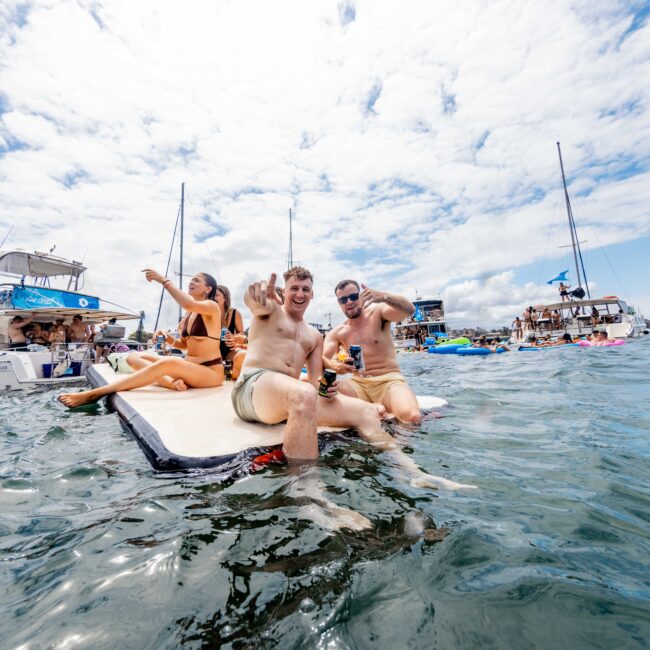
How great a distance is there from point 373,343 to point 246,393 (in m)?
1.97

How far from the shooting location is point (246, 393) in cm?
289

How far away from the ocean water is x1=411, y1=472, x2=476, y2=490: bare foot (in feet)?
0.20

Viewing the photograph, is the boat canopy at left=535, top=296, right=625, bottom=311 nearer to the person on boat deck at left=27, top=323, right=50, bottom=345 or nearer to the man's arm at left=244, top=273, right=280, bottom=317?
the man's arm at left=244, top=273, right=280, bottom=317

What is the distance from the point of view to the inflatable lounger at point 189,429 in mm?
2361

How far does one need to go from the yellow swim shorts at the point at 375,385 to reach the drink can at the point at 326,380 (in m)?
1.32

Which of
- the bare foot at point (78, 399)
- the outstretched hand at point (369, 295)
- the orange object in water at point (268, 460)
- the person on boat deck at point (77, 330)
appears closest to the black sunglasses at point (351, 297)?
the outstretched hand at point (369, 295)

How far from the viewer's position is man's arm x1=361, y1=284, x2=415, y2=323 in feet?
12.0

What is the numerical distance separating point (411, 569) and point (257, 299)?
2.11 m

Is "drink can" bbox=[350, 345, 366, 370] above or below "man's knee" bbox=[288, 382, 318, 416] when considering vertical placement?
above

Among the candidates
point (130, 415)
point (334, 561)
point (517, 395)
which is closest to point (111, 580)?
point (334, 561)

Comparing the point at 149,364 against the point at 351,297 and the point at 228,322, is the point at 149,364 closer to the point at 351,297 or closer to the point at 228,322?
the point at 228,322

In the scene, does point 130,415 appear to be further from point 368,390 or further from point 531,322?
point 531,322

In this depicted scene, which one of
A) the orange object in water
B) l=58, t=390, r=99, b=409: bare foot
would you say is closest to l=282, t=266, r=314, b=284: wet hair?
the orange object in water

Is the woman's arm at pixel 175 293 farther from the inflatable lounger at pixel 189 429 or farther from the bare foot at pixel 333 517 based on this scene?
the bare foot at pixel 333 517
